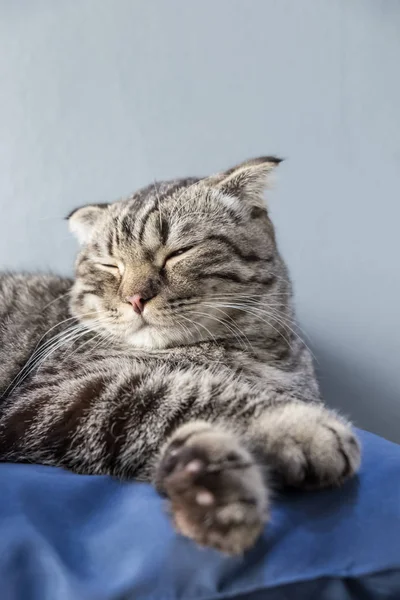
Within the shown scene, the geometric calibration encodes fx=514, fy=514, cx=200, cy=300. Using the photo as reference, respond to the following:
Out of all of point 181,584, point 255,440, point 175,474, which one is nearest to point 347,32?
point 255,440

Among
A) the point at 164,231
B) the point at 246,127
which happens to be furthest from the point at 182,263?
the point at 246,127

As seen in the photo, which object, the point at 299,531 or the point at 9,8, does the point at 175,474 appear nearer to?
the point at 299,531

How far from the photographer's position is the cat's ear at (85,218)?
1.38 m

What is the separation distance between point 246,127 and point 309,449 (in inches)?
54.1

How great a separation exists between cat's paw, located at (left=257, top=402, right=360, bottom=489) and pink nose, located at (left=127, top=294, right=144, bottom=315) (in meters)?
0.41

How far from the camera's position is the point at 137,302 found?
3.55ft

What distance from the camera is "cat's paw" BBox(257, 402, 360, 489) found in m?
0.70

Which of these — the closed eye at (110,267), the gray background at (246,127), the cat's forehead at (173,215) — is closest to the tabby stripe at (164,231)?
the cat's forehead at (173,215)

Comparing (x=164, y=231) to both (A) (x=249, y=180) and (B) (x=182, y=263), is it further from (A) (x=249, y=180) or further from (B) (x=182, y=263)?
(A) (x=249, y=180)

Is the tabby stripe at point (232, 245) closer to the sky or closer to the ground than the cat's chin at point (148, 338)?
closer to the sky

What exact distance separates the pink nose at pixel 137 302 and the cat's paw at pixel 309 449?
407mm

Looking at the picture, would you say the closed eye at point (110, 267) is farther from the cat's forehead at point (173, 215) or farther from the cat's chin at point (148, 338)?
the cat's chin at point (148, 338)

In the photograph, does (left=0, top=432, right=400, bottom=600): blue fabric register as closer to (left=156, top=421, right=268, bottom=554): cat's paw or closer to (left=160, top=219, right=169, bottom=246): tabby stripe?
(left=156, top=421, right=268, bottom=554): cat's paw

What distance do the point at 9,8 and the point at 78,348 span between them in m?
1.49
